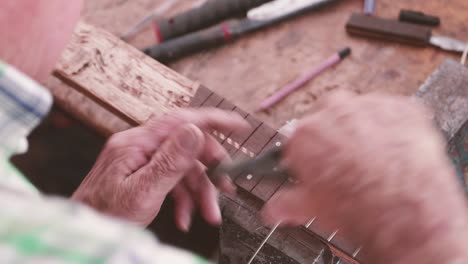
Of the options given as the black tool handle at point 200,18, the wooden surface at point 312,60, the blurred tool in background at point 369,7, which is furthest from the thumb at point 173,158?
the blurred tool in background at point 369,7

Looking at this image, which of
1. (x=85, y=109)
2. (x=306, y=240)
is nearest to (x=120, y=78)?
(x=85, y=109)

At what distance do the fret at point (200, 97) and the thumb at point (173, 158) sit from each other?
0.18 meters

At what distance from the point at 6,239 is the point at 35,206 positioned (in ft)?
0.10

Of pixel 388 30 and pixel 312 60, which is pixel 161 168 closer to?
pixel 312 60

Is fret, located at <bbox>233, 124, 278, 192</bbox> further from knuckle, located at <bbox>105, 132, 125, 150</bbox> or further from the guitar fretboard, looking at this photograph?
knuckle, located at <bbox>105, 132, 125, 150</bbox>

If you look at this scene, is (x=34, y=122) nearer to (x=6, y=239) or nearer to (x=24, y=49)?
(x=24, y=49)

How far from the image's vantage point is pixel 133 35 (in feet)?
4.64

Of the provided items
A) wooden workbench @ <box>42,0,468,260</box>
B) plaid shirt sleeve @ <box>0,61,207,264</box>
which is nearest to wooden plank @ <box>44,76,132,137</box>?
wooden workbench @ <box>42,0,468,260</box>

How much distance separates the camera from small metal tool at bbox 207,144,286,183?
0.92 meters

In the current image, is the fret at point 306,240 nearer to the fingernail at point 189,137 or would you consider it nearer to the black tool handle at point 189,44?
the fingernail at point 189,137

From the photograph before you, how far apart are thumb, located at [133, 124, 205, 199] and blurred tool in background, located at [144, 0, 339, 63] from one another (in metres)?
0.44

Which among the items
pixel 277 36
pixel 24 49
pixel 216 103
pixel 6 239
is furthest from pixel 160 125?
pixel 6 239

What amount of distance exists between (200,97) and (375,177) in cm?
52

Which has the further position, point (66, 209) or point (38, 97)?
point (38, 97)
